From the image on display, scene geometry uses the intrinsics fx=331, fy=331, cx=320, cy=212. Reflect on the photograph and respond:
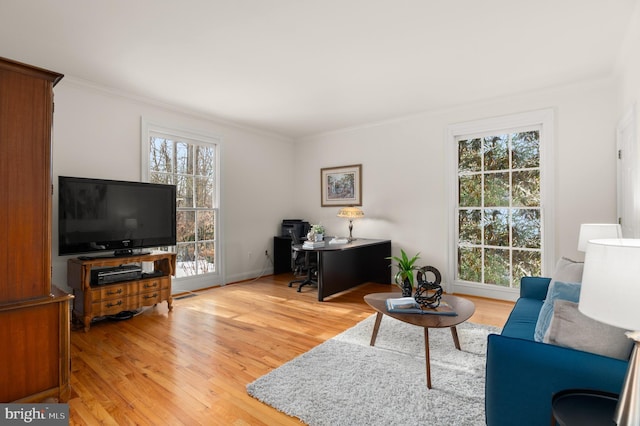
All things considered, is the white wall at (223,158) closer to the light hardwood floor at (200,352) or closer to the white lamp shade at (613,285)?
the light hardwood floor at (200,352)

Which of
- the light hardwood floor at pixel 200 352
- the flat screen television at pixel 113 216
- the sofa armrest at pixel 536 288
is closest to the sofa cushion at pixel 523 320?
the sofa armrest at pixel 536 288

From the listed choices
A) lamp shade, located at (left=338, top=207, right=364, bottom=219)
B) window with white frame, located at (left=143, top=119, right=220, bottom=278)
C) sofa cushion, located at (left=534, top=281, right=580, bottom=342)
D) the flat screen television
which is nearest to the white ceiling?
window with white frame, located at (left=143, top=119, right=220, bottom=278)

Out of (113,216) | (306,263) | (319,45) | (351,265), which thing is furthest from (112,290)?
(319,45)

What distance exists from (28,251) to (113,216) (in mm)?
1789

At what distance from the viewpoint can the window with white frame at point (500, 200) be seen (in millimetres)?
4000

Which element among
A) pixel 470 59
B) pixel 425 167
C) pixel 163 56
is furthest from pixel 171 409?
pixel 425 167

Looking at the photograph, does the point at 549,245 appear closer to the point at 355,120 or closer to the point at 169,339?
the point at 355,120

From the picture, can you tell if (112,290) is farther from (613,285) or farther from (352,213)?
(613,285)

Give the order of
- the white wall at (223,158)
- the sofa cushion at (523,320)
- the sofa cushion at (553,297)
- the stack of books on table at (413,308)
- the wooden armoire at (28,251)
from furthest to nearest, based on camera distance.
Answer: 1. the white wall at (223,158)
2. the stack of books on table at (413,308)
3. the sofa cushion at (523,320)
4. the wooden armoire at (28,251)
5. the sofa cushion at (553,297)

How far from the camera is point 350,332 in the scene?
3.06 m

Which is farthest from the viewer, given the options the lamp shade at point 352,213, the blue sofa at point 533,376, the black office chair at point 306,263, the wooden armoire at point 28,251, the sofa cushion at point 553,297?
the lamp shade at point 352,213

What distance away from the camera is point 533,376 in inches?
51.7

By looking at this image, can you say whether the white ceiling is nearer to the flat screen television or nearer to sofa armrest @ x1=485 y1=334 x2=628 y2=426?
the flat screen television

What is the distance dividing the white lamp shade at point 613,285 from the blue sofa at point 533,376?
34 cm
